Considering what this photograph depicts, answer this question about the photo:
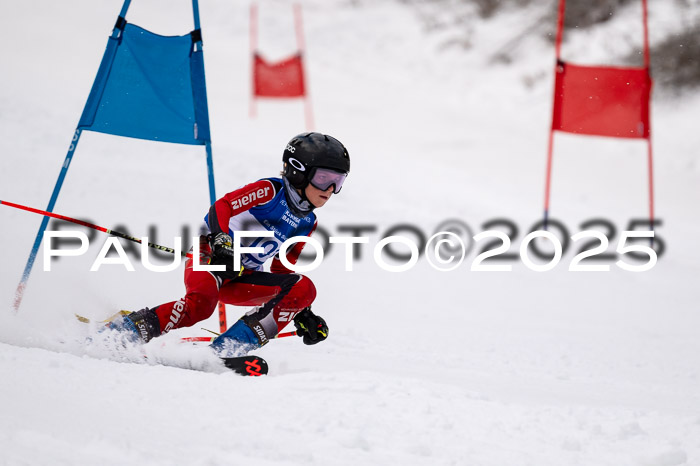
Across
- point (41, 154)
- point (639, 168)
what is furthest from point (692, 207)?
point (41, 154)

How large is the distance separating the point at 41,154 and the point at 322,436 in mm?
7742

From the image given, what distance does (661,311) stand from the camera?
6.34 m

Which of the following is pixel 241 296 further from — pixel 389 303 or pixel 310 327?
pixel 389 303

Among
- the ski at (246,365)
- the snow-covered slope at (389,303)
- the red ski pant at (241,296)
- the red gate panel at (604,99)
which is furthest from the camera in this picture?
the red gate panel at (604,99)

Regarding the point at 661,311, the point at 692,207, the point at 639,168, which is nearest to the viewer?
the point at 661,311

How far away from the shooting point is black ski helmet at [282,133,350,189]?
362 cm

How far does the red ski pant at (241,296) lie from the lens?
11.6ft

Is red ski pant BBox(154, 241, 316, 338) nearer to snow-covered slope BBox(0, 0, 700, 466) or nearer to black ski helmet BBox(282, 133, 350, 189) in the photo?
snow-covered slope BBox(0, 0, 700, 466)

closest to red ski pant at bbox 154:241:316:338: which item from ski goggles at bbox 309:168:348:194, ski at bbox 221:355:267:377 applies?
ski at bbox 221:355:267:377

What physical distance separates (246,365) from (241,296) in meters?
0.88

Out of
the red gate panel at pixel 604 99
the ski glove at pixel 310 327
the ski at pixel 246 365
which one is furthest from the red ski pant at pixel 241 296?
the red gate panel at pixel 604 99

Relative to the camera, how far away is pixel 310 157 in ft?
11.9

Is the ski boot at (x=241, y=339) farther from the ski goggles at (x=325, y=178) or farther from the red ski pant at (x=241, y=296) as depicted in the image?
the ski goggles at (x=325, y=178)

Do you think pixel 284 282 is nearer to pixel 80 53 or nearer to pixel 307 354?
pixel 307 354
